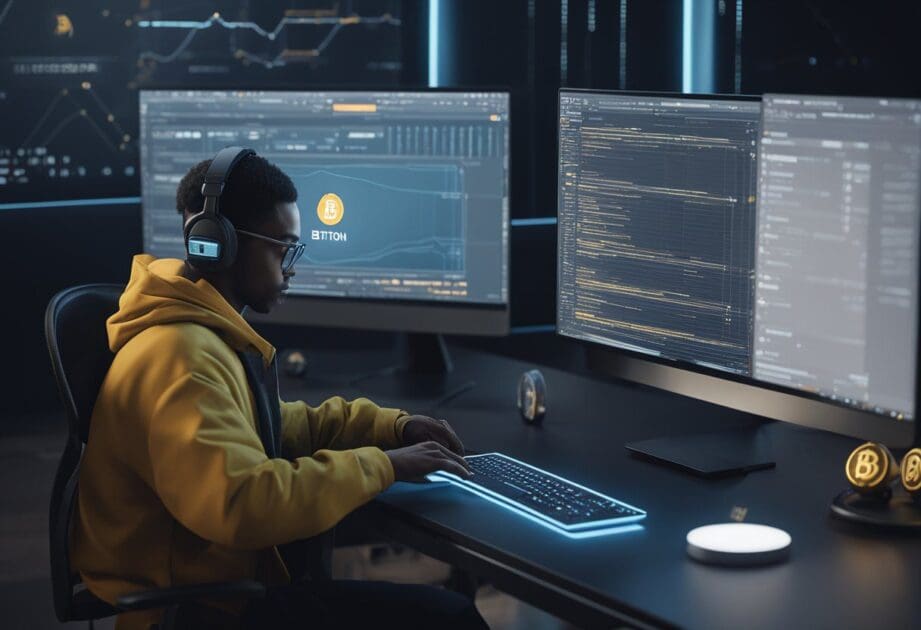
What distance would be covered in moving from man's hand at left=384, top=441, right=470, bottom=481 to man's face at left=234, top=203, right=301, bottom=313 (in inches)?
11.1

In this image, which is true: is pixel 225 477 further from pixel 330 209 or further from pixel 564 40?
pixel 564 40

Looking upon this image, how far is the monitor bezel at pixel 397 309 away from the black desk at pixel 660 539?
0.21 meters

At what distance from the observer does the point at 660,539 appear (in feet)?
5.37

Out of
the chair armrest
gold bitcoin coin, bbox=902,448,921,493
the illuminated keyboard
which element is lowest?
the chair armrest

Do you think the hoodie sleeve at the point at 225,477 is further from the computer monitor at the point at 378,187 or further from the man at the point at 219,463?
the computer monitor at the point at 378,187

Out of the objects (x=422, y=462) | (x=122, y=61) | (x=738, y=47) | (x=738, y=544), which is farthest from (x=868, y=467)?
(x=122, y=61)

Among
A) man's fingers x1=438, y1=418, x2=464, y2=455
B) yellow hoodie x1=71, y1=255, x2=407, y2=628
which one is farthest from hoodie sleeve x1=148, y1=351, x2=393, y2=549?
man's fingers x1=438, y1=418, x2=464, y2=455

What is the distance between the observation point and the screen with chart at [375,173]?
8.09 ft

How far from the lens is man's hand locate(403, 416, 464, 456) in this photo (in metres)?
2.00

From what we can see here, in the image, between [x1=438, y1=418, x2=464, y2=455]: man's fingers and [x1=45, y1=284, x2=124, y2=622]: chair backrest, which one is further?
[x1=438, y1=418, x2=464, y2=455]: man's fingers

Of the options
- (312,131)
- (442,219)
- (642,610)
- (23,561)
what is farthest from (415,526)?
(23,561)

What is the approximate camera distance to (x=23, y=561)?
3023 mm

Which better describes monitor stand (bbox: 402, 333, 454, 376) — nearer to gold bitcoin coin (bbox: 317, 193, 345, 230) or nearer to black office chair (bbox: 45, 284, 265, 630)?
gold bitcoin coin (bbox: 317, 193, 345, 230)

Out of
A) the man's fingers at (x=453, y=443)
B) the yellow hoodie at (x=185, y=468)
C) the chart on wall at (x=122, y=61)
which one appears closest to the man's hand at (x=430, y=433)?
the man's fingers at (x=453, y=443)
